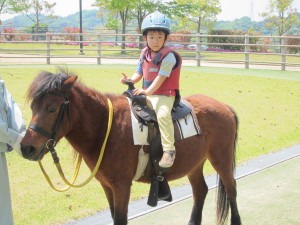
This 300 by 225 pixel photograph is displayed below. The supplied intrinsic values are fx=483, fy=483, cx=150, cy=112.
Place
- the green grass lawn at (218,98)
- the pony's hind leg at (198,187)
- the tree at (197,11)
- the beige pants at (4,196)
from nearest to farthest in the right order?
the beige pants at (4,196) → the pony's hind leg at (198,187) → the green grass lawn at (218,98) → the tree at (197,11)

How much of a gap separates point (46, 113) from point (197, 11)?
141ft

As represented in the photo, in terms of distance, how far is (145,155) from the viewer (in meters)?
4.05

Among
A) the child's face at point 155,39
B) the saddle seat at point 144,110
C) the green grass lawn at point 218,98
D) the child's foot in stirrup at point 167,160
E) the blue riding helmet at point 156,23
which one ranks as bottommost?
the green grass lawn at point 218,98

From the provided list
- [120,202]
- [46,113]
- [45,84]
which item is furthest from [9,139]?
[120,202]

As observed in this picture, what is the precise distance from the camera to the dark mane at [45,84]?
3500mm

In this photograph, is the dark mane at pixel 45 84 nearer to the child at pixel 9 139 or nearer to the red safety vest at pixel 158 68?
the child at pixel 9 139

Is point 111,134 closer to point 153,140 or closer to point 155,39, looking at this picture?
point 153,140

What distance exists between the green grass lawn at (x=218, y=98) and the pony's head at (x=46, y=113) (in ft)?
1.55

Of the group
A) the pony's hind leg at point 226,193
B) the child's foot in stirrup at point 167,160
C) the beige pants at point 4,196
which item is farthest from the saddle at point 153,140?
the beige pants at point 4,196

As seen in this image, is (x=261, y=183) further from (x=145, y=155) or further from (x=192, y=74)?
(x=192, y=74)

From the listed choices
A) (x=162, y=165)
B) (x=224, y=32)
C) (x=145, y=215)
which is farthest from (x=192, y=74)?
(x=224, y=32)

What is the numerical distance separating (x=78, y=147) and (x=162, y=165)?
697 millimetres

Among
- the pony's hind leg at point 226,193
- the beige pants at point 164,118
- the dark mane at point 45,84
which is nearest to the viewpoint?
the dark mane at point 45,84

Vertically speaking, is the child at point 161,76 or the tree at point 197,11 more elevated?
the tree at point 197,11
